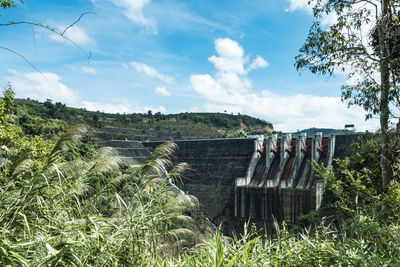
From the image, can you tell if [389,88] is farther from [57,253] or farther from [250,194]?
[250,194]

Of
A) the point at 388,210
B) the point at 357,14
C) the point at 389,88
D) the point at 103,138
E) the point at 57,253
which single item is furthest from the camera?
the point at 103,138

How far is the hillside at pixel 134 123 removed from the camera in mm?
35188

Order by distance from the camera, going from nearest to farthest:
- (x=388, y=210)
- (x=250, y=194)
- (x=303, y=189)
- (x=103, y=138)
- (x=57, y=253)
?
(x=57, y=253) < (x=388, y=210) < (x=303, y=189) < (x=250, y=194) < (x=103, y=138)

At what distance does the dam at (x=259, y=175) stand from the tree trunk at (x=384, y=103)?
12.1 metres

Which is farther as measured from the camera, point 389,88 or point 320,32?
point 320,32

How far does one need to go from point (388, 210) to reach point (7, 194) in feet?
21.6

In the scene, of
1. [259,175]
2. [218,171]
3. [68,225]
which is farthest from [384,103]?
[218,171]

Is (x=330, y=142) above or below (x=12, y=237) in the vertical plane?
above

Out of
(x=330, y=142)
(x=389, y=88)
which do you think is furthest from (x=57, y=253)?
(x=330, y=142)

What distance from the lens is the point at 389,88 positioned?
695 cm

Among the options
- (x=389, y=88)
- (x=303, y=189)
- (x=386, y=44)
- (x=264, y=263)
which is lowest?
(x=303, y=189)

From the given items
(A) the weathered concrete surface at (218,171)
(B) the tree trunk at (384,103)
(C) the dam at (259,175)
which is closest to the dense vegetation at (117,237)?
(B) the tree trunk at (384,103)

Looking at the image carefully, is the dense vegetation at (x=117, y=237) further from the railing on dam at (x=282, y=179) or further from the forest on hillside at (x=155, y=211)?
the railing on dam at (x=282, y=179)

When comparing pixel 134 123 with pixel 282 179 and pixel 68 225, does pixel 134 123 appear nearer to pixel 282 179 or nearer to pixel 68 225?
pixel 282 179
